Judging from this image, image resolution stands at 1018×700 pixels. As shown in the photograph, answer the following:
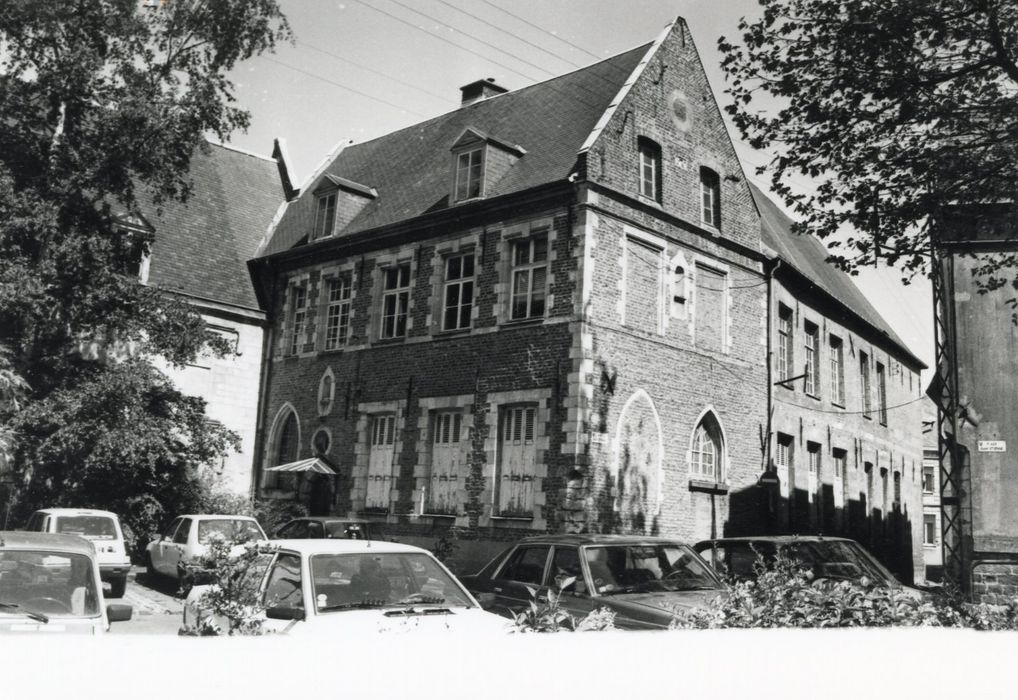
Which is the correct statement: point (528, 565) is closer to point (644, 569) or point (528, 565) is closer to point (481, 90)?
point (644, 569)

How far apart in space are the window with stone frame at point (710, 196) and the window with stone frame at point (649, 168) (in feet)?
5.70

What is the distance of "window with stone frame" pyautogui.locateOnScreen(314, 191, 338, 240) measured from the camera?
2388 cm

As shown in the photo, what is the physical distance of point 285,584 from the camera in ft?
23.0

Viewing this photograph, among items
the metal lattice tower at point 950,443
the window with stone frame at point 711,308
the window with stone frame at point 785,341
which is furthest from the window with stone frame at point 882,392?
the metal lattice tower at point 950,443

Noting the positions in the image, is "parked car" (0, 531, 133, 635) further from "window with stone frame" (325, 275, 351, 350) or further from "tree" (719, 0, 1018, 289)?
"window with stone frame" (325, 275, 351, 350)

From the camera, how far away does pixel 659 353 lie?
18.8 m

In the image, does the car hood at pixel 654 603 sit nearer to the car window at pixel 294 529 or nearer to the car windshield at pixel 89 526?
the car window at pixel 294 529

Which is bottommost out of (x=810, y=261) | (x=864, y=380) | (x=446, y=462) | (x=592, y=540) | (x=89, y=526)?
(x=89, y=526)

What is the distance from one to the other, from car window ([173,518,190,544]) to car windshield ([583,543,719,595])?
397 inches

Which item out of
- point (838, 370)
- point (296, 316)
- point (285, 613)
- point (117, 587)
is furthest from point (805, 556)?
point (838, 370)

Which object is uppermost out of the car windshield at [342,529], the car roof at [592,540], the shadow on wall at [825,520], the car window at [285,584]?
the shadow on wall at [825,520]

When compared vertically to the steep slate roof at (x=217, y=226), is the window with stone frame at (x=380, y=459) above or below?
below

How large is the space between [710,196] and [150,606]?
15046 mm

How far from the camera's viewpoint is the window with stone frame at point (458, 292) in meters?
19.9
